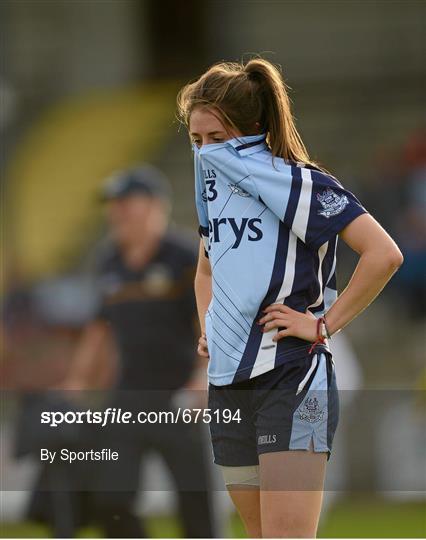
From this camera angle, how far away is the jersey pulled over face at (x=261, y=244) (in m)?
2.83

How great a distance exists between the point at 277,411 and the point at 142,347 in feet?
9.39

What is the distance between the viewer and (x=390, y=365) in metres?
11.3

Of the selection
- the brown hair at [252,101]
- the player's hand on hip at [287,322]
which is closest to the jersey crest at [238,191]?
the brown hair at [252,101]

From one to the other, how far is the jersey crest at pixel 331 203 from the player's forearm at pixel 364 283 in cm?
12

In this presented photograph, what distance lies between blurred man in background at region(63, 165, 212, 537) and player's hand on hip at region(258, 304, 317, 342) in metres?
2.01

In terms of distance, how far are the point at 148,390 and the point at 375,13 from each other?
9.30 m

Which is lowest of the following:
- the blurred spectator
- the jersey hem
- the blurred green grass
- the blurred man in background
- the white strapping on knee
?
the blurred green grass

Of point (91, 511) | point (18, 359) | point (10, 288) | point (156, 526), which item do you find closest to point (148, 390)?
point (91, 511)

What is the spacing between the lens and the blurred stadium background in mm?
11180

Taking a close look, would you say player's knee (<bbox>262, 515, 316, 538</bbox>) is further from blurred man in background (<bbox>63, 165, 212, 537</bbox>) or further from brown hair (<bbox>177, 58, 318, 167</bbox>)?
blurred man in background (<bbox>63, 165, 212, 537</bbox>)

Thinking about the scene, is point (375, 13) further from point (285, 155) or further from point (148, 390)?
point (285, 155)

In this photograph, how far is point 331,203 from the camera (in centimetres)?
283

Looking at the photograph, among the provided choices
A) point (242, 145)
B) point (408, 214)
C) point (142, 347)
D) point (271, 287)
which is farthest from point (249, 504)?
point (408, 214)

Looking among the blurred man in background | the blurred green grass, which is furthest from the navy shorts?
the blurred green grass
